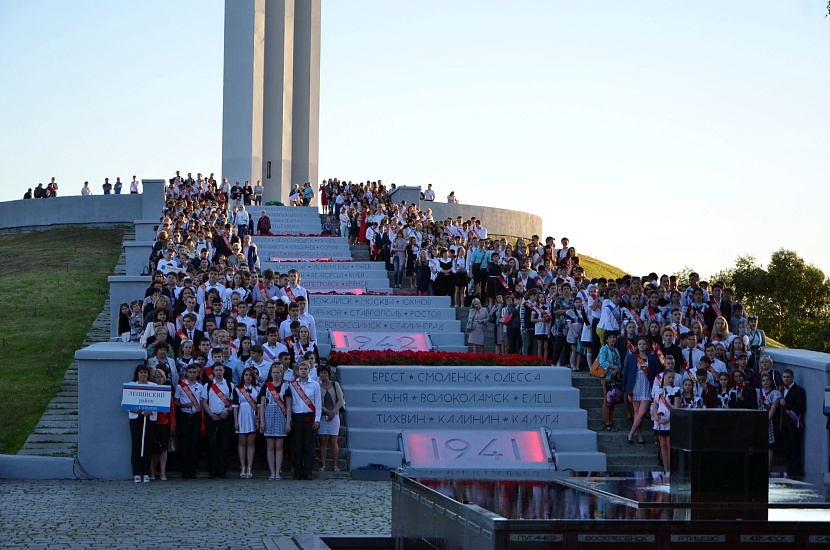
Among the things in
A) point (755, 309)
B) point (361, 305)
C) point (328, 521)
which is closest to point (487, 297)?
point (361, 305)

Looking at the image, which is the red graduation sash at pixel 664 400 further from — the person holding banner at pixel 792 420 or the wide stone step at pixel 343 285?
the wide stone step at pixel 343 285

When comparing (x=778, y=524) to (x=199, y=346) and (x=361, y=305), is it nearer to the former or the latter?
(x=199, y=346)

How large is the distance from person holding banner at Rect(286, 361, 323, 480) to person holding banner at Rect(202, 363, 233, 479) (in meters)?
0.91

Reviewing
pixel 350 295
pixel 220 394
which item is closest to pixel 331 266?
pixel 350 295

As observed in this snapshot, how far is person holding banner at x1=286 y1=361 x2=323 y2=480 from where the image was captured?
1769 centimetres

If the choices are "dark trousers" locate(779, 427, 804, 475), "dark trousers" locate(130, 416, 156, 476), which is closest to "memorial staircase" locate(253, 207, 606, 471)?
"dark trousers" locate(779, 427, 804, 475)

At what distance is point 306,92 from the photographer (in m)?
59.5

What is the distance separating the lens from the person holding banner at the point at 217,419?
1742 cm

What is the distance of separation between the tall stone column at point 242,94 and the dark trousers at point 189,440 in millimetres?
35763

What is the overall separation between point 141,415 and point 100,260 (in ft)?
72.7

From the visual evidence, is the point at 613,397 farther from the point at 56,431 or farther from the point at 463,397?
the point at 56,431

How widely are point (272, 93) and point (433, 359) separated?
1516 inches

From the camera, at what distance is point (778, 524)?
8.22 m

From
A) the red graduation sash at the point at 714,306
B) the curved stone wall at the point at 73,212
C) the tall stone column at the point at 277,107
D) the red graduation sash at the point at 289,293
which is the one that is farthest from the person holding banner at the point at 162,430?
the tall stone column at the point at 277,107
